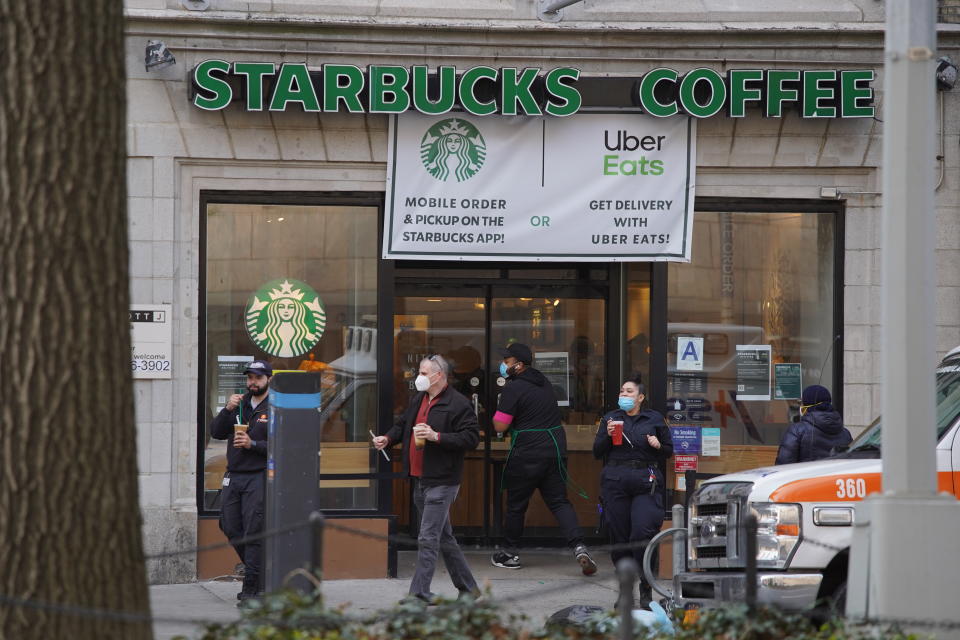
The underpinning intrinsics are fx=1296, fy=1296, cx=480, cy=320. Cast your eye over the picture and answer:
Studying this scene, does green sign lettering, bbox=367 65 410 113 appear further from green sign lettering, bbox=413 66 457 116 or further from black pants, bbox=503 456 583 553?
black pants, bbox=503 456 583 553

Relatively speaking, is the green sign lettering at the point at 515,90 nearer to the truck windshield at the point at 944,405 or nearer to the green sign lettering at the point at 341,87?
the green sign lettering at the point at 341,87

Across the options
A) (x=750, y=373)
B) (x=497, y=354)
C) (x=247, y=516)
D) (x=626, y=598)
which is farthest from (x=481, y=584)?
(x=626, y=598)

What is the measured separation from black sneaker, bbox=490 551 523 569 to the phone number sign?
349 centimetres

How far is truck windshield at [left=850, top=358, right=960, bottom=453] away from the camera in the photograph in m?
8.09

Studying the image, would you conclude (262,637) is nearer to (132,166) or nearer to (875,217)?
(132,166)

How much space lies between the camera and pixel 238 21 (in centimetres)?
1177

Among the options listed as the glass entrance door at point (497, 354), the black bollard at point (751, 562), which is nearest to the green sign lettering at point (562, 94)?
the glass entrance door at point (497, 354)

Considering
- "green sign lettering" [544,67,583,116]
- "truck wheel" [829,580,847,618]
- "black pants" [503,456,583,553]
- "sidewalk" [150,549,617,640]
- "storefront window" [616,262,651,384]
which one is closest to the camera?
"truck wheel" [829,580,847,618]

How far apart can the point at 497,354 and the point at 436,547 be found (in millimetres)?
3799

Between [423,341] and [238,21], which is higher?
[238,21]

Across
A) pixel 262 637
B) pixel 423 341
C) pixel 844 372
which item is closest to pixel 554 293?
pixel 423 341

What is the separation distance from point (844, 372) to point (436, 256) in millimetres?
4125

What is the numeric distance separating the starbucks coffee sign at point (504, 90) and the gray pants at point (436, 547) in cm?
367

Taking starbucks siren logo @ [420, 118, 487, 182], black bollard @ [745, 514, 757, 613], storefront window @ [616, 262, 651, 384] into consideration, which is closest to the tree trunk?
black bollard @ [745, 514, 757, 613]
